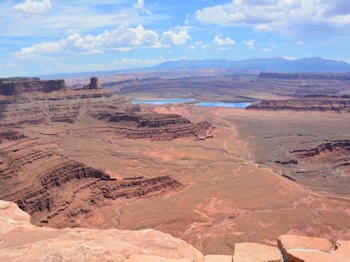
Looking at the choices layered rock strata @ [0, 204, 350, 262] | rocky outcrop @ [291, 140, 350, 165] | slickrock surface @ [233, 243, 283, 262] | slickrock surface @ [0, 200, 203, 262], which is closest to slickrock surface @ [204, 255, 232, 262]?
layered rock strata @ [0, 204, 350, 262]

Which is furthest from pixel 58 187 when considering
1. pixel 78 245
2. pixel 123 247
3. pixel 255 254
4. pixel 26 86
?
pixel 26 86

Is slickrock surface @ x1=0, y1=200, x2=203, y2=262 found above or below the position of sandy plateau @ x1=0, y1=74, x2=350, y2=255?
above

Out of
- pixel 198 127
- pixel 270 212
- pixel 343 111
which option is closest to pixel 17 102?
pixel 198 127

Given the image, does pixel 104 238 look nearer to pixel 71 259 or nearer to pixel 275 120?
pixel 71 259

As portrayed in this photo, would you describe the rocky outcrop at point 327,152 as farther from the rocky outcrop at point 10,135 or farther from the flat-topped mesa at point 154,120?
the rocky outcrop at point 10,135

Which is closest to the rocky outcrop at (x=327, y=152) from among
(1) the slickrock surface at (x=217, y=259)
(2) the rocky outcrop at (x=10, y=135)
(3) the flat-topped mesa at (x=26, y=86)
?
(1) the slickrock surface at (x=217, y=259)

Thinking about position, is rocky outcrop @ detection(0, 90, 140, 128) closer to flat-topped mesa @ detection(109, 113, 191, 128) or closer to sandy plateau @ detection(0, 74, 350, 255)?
sandy plateau @ detection(0, 74, 350, 255)
